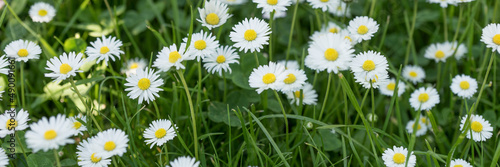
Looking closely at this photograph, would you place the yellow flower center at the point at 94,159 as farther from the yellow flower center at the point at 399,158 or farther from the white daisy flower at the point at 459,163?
the white daisy flower at the point at 459,163

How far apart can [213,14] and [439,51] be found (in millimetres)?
1034

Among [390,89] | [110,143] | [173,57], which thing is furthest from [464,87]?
[110,143]

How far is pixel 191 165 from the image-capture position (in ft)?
3.39

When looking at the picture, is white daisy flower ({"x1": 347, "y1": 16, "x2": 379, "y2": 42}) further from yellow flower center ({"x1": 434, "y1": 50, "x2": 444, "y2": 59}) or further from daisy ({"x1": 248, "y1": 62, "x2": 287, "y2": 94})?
yellow flower center ({"x1": 434, "y1": 50, "x2": 444, "y2": 59})

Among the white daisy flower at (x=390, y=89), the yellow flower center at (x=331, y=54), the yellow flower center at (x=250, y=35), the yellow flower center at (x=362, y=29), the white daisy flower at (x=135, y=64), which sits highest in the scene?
the white daisy flower at (x=135, y=64)

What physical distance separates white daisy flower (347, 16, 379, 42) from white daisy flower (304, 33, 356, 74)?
15 cm

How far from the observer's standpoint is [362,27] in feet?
4.90

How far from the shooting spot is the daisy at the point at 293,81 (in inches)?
54.1

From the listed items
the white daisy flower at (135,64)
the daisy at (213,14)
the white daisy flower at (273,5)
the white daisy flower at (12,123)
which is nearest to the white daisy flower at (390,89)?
the white daisy flower at (273,5)

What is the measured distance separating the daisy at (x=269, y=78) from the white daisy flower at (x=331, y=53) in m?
0.11

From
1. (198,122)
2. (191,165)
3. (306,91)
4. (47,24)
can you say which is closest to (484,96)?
(306,91)

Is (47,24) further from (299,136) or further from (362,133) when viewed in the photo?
(362,133)

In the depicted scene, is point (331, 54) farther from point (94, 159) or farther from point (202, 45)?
point (94, 159)

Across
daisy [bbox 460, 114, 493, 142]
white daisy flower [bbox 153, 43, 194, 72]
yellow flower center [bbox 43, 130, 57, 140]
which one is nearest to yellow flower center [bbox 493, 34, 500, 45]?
daisy [bbox 460, 114, 493, 142]
